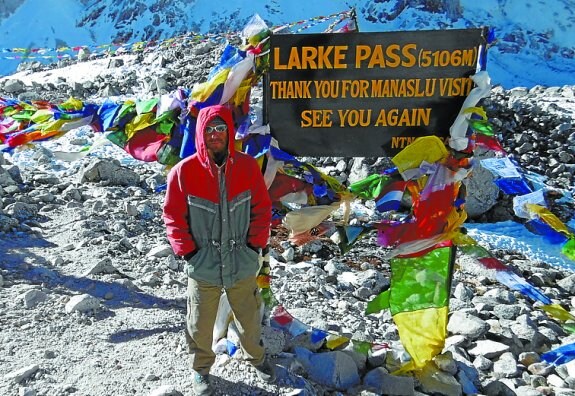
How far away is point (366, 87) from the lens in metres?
3.43

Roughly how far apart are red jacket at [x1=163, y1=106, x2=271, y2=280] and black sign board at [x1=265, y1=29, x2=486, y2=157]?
738 millimetres

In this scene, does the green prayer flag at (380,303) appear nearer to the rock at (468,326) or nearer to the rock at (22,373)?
the rock at (468,326)

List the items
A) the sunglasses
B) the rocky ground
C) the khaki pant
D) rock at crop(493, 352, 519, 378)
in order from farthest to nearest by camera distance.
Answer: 1. rock at crop(493, 352, 519, 378)
2. the rocky ground
3. the khaki pant
4. the sunglasses

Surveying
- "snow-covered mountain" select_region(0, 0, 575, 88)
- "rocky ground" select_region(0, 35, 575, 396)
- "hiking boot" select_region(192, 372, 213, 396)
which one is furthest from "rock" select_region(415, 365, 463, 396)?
"snow-covered mountain" select_region(0, 0, 575, 88)

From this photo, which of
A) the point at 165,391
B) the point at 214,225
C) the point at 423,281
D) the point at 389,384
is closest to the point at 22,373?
the point at 165,391

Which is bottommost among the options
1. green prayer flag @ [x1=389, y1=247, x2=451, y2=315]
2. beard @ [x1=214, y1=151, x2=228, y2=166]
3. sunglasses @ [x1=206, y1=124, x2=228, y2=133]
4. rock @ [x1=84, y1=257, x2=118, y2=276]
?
rock @ [x1=84, y1=257, x2=118, y2=276]

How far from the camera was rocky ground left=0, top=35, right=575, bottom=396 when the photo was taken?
329 cm

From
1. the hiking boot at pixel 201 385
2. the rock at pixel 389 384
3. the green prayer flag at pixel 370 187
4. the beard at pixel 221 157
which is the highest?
the beard at pixel 221 157

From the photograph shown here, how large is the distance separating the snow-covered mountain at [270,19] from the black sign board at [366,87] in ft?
87.5

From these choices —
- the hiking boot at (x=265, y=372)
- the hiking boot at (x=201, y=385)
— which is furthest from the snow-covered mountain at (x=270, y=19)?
the hiking boot at (x=201, y=385)

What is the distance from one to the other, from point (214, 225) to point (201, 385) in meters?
0.86

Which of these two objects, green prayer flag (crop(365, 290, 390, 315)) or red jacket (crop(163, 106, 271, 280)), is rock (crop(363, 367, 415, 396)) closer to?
green prayer flag (crop(365, 290, 390, 315))

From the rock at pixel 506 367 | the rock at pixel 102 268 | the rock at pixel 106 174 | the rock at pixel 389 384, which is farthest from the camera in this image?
the rock at pixel 106 174

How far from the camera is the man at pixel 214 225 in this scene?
110 inches
